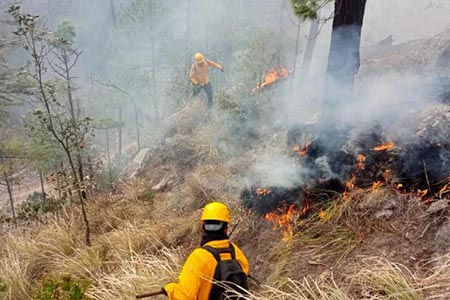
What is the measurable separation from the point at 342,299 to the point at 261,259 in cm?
193

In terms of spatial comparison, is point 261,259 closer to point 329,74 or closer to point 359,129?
point 359,129

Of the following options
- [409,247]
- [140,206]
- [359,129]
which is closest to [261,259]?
[409,247]

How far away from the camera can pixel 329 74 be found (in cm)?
623

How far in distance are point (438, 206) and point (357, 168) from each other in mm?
1154

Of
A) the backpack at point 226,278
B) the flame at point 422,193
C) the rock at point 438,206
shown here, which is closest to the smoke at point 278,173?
the flame at point 422,193

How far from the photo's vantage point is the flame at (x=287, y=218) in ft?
17.1

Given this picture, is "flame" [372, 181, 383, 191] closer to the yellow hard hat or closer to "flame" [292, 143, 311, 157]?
"flame" [292, 143, 311, 157]

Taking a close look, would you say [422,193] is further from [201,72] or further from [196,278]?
[201,72]

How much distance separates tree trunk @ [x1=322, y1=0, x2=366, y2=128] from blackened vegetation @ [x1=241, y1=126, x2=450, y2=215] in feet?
2.09

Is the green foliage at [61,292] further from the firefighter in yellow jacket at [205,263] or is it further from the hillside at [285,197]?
the firefighter in yellow jacket at [205,263]

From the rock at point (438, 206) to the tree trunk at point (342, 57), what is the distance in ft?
6.70

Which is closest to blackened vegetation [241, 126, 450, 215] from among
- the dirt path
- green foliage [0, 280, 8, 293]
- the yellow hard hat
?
the yellow hard hat

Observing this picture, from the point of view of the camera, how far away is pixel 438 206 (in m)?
4.35

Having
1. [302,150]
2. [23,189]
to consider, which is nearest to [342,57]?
[302,150]
